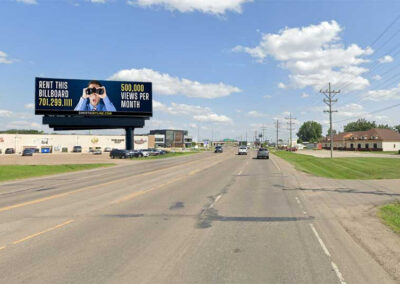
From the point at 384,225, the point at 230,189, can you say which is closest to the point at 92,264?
the point at 384,225

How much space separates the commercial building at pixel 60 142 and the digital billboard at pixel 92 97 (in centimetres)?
4956

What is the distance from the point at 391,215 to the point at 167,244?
784 centimetres

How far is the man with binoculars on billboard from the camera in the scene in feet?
180

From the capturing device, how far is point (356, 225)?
9.10 meters

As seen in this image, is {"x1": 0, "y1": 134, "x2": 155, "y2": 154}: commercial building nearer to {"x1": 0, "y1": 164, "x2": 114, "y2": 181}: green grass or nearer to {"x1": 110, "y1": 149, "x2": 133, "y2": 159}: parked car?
{"x1": 110, "y1": 149, "x2": 133, "y2": 159}: parked car

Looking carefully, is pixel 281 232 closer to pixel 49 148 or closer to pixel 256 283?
pixel 256 283

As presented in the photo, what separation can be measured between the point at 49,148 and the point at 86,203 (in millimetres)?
100571

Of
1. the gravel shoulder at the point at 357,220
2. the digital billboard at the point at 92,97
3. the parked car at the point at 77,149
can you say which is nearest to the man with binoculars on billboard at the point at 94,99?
the digital billboard at the point at 92,97

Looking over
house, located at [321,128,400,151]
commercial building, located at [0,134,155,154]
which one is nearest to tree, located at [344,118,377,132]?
house, located at [321,128,400,151]

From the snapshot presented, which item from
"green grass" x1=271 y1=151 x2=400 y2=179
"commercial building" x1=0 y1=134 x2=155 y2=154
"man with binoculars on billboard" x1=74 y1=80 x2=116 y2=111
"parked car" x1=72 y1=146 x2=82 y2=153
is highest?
"man with binoculars on billboard" x1=74 y1=80 x2=116 y2=111

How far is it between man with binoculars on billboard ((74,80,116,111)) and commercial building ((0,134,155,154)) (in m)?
52.5

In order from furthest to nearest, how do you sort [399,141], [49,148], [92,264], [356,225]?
[49,148]
[399,141]
[356,225]
[92,264]

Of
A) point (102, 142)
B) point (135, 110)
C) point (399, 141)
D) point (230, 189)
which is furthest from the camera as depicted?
point (102, 142)

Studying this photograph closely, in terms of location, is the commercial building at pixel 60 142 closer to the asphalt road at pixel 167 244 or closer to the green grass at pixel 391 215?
the asphalt road at pixel 167 244
